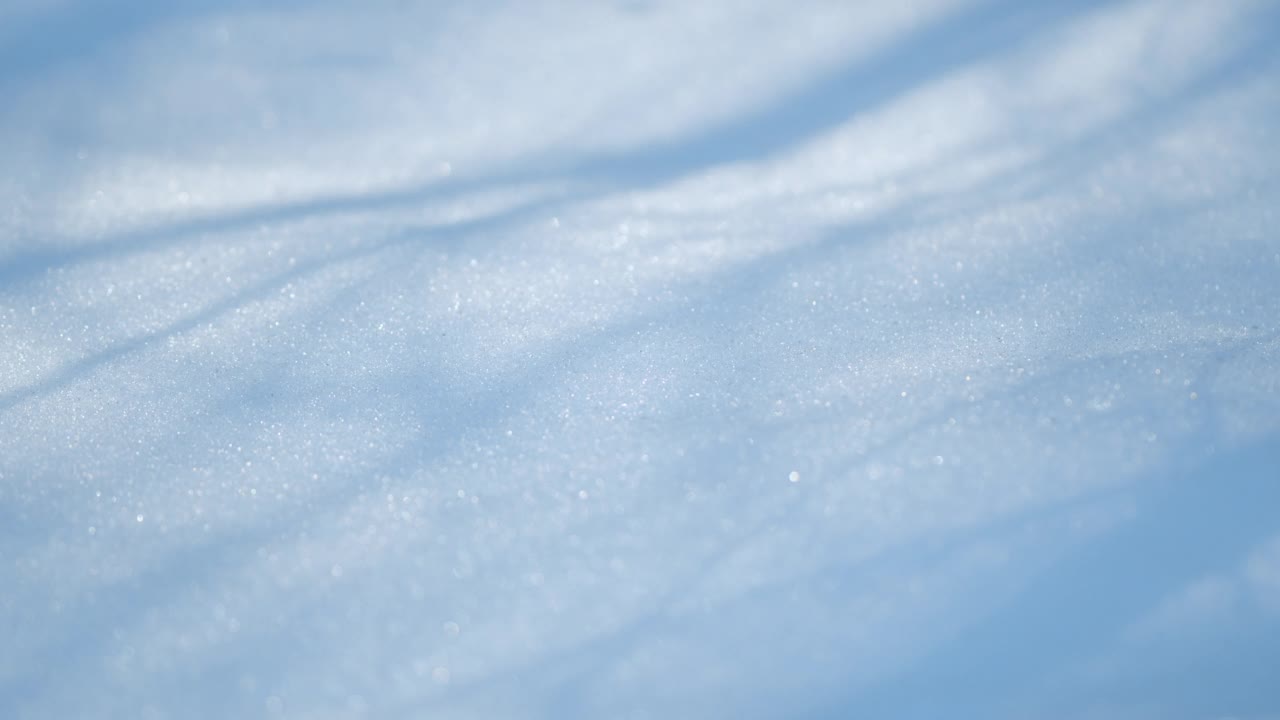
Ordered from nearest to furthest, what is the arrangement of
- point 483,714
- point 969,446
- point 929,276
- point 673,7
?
point 483,714 → point 969,446 → point 929,276 → point 673,7

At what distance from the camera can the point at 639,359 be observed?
833mm

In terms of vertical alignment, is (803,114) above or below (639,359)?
above

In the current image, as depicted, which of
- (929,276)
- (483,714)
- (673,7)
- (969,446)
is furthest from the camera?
(673,7)

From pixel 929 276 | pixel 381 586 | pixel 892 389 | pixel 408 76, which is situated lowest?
pixel 381 586

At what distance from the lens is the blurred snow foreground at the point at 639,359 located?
0.67m

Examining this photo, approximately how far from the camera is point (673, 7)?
0.97 m

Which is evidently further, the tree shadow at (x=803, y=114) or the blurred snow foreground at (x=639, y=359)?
the tree shadow at (x=803, y=114)

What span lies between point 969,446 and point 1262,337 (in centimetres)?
30

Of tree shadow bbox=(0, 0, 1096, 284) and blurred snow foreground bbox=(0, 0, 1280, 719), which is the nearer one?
blurred snow foreground bbox=(0, 0, 1280, 719)

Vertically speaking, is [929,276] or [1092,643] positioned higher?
[929,276]

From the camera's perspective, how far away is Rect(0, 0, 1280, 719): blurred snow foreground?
67 centimetres

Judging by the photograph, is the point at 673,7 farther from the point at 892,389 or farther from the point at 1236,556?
the point at 1236,556

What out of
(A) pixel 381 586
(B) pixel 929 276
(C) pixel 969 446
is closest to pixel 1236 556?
(C) pixel 969 446

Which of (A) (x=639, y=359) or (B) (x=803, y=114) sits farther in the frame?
(B) (x=803, y=114)
